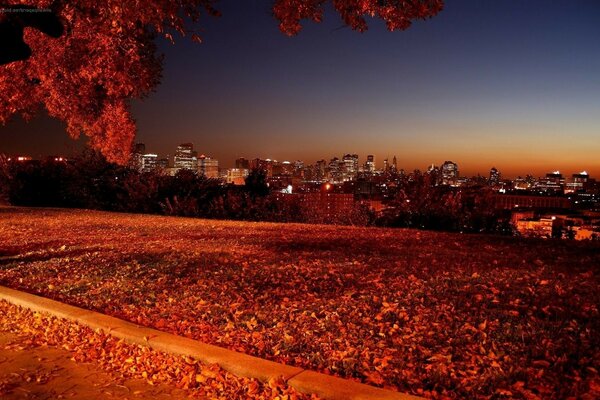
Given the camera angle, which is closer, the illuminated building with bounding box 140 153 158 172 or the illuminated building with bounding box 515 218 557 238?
the illuminated building with bounding box 515 218 557 238

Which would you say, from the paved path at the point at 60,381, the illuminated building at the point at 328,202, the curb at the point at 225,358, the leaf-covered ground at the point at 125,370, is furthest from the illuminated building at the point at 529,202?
the paved path at the point at 60,381

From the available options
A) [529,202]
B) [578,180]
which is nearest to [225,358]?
[529,202]

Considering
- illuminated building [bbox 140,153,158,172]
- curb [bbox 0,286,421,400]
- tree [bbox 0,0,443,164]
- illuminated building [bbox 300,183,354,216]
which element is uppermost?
tree [bbox 0,0,443,164]

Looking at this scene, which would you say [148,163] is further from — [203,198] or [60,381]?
[60,381]

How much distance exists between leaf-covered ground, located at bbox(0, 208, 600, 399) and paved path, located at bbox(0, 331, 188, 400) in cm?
98

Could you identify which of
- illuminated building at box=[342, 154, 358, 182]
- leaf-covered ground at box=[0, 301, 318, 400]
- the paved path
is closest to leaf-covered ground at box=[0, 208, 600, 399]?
leaf-covered ground at box=[0, 301, 318, 400]

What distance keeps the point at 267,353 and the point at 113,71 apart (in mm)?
9114

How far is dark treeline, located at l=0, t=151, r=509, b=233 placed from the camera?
51.8 ft

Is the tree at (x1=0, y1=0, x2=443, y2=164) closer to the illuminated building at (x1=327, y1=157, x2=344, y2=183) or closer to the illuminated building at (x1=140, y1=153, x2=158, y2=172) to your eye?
the illuminated building at (x1=140, y1=153, x2=158, y2=172)

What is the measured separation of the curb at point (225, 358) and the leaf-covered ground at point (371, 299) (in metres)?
0.32

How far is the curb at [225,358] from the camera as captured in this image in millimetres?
4004

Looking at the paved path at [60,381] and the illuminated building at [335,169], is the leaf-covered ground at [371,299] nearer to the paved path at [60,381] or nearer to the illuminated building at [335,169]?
the paved path at [60,381]

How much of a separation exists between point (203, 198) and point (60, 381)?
15537 mm

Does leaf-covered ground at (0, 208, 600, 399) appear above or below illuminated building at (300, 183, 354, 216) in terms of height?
below
